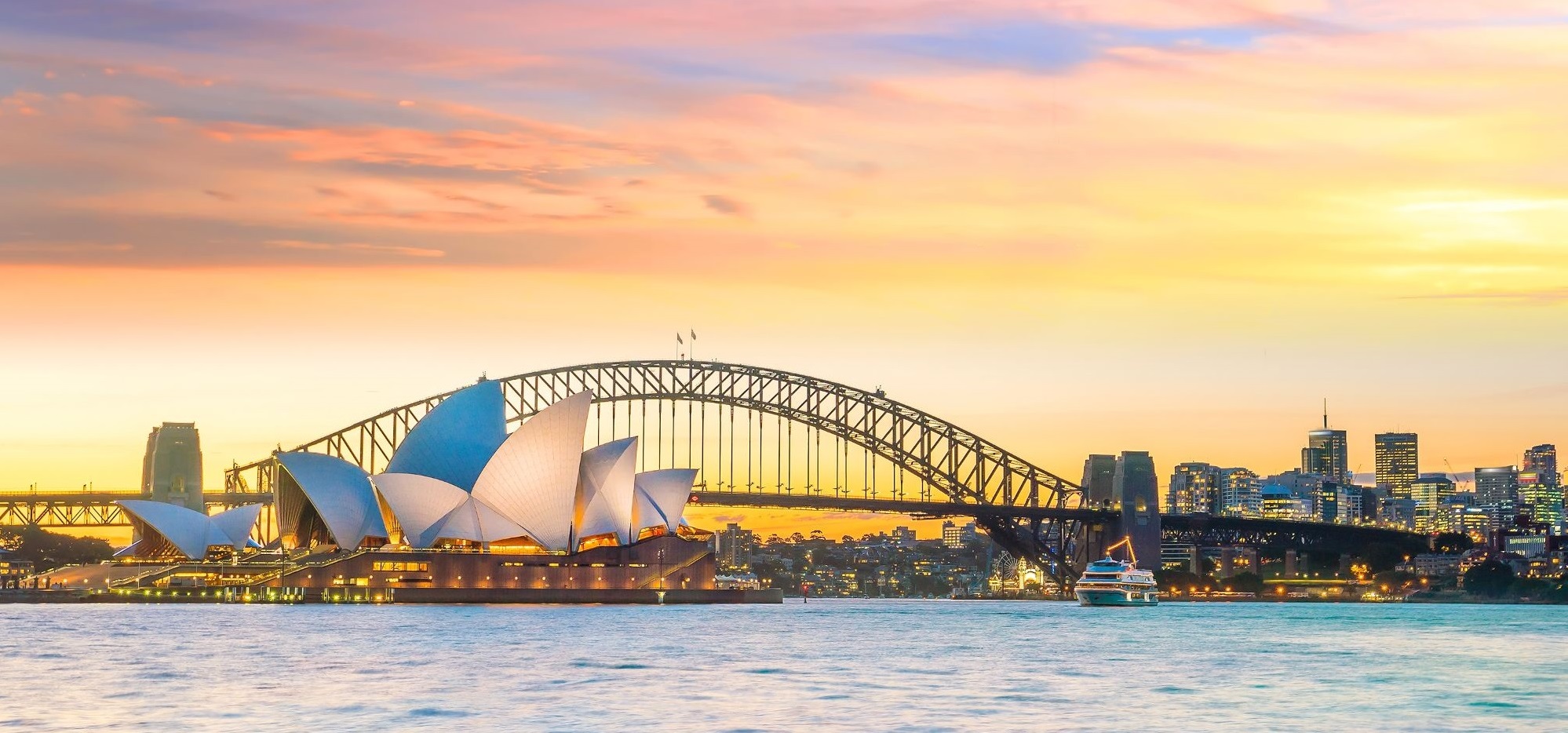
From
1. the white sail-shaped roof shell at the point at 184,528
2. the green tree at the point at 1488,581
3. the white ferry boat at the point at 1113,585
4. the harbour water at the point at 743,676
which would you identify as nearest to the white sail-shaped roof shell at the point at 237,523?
the white sail-shaped roof shell at the point at 184,528

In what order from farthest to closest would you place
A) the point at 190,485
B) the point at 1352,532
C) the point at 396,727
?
the point at 1352,532, the point at 190,485, the point at 396,727

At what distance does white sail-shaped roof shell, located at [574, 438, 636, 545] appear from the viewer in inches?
4550

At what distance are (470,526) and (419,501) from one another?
3.13 m

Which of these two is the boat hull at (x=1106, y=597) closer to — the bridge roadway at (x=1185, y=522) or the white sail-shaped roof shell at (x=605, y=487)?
the bridge roadway at (x=1185, y=522)

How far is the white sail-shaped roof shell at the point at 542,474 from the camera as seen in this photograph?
4210 inches

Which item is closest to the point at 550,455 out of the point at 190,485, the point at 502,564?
the point at 502,564

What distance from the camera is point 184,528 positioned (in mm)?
125312

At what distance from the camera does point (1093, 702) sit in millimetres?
45031

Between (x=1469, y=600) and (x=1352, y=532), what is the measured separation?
15.4 m

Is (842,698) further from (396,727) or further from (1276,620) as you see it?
(1276,620)

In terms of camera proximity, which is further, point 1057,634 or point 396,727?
point 1057,634

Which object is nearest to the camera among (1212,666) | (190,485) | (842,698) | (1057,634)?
(842,698)

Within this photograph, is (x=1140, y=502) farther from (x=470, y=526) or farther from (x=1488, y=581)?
(x=470, y=526)

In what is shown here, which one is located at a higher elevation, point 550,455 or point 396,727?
point 550,455
